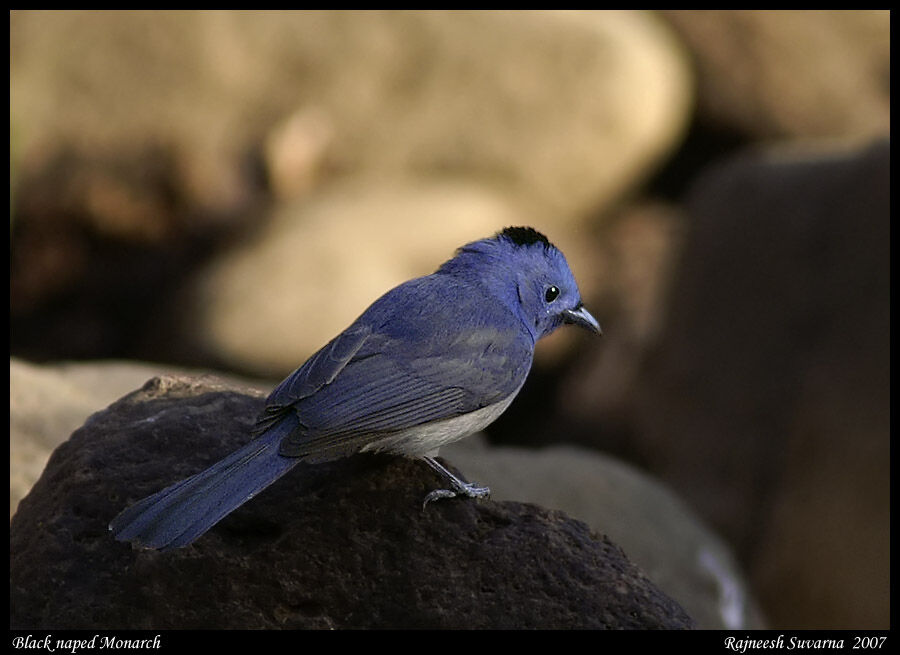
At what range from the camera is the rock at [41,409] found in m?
4.20

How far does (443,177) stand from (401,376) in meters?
5.89

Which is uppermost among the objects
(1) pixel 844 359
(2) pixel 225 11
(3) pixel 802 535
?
(2) pixel 225 11

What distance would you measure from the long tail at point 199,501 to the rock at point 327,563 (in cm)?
19

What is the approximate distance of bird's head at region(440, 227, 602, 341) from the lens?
3.51 meters

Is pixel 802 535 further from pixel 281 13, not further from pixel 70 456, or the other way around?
pixel 281 13

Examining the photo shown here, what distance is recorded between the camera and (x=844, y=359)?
19.7 ft

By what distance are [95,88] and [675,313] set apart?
15.2 feet

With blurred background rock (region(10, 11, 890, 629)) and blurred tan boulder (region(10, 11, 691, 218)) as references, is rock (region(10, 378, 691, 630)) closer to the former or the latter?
blurred background rock (region(10, 11, 890, 629))

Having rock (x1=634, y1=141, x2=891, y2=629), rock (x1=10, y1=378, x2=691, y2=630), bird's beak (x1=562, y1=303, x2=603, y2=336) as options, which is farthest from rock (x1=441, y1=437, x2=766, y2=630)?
rock (x1=10, y1=378, x2=691, y2=630)

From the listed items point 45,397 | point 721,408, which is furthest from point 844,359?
point 45,397

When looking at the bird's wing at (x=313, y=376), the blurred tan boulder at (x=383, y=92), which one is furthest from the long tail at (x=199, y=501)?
the blurred tan boulder at (x=383, y=92)

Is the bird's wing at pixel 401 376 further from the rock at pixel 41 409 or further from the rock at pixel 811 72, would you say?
the rock at pixel 811 72

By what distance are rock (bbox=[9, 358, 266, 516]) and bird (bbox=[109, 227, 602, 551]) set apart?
103cm

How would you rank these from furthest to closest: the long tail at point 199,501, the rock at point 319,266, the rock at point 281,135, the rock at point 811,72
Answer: the rock at point 811,72 < the rock at point 281,135 < the rock at point 319,266 < the long tail at point 199,501
